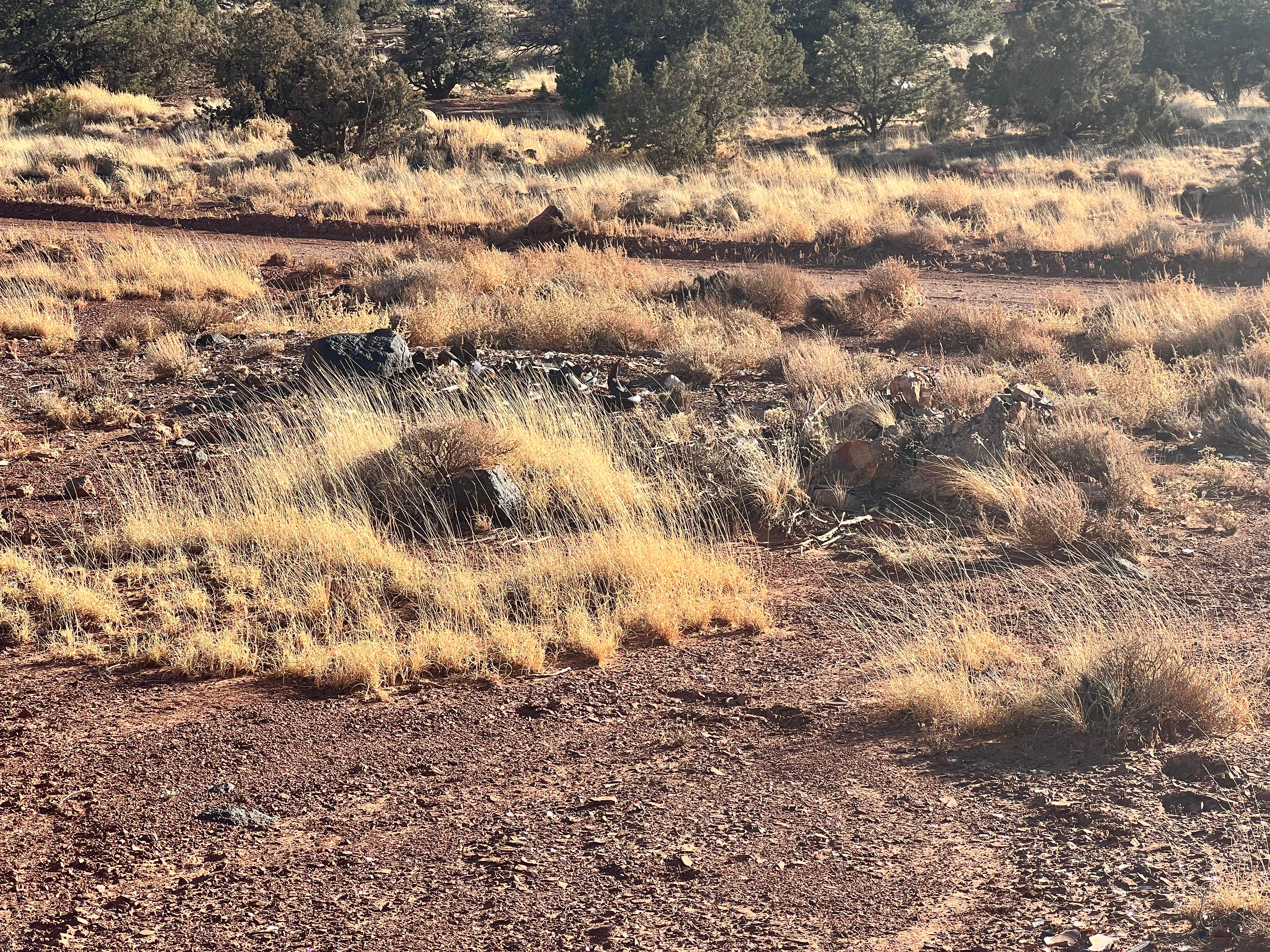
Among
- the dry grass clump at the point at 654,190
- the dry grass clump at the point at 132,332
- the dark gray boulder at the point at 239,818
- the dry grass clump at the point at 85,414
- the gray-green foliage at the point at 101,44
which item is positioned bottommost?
the dark gray boulder at the point at 239,818

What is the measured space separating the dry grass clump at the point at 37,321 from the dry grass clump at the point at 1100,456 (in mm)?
8529

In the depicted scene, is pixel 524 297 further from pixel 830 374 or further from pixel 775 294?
pixel 830 374

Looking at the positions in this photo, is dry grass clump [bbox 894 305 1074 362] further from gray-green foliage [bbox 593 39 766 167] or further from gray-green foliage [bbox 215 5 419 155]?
gray-green foliage [bbox 215 5 419 155]

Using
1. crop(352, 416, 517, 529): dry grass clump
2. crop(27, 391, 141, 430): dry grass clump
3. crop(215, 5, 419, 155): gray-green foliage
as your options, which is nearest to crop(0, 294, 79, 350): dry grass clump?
crop(27, 391, 141, 430): dry grass clump

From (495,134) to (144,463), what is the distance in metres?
18.9

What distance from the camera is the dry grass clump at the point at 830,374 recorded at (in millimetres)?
8891

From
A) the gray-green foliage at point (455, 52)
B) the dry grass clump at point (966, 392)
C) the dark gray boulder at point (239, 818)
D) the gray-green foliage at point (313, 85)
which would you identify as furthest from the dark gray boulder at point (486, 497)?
the gray-green foliage at point (455, 52)

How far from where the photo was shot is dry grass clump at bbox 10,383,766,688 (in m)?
5.05

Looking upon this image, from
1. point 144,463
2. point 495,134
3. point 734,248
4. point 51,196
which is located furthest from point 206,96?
point 144,463

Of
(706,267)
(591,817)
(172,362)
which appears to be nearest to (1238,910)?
(591,817)

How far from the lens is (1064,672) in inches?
180

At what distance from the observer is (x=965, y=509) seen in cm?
693

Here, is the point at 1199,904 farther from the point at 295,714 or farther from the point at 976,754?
the point at 295,714

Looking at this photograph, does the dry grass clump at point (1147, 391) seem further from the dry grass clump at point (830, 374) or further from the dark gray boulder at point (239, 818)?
the dark gray boulder at point (239, 818)
